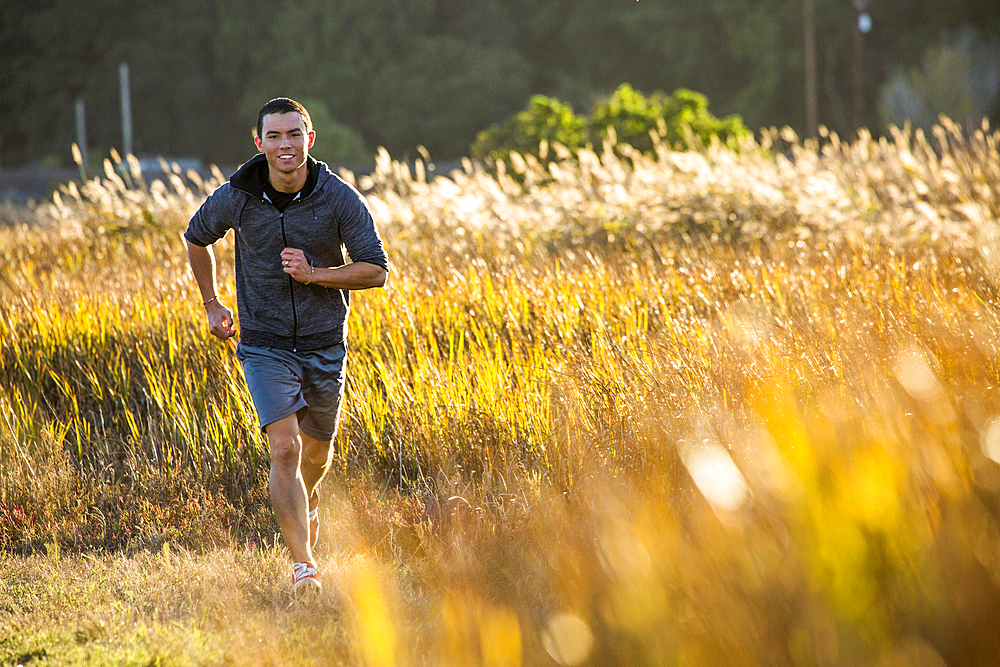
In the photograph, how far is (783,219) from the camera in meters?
9.56

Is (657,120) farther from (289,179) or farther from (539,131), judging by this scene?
(289,179)

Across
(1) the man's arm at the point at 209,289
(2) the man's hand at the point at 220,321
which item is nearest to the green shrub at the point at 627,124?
(1) the man's arm at the point at 209,289

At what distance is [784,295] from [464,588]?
330 cm

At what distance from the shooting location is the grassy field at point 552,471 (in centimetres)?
255

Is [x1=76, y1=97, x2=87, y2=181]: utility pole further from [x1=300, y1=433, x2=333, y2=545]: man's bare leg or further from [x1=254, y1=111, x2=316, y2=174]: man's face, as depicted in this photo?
[x1=254, y1=111, x2=316, y2=174]: man's face

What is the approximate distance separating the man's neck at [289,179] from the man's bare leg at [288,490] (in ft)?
2.83

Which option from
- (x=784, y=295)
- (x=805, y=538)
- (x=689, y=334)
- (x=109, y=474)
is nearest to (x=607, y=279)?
(x=784, y=295)

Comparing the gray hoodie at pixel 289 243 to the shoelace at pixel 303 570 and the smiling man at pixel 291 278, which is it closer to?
the smiling man at pixel 291 278

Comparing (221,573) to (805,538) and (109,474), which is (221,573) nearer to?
(109,474)

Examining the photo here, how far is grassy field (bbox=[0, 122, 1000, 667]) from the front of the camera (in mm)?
2555

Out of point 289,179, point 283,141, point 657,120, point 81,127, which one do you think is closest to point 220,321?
point 289,179

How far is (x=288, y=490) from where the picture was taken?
352cm

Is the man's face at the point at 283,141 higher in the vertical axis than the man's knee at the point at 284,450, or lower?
higher

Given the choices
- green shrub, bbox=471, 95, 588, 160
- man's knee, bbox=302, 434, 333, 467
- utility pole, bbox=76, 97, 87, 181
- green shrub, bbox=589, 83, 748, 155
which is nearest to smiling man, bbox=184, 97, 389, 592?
man's knee, bbox=302, 434, 333, 467
